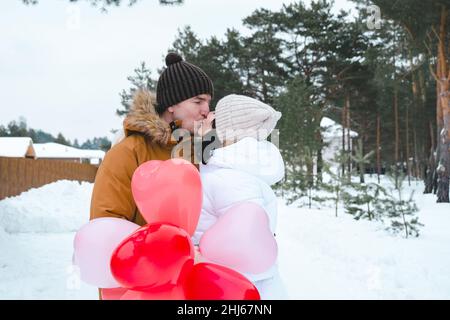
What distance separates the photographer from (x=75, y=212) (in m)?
9.42

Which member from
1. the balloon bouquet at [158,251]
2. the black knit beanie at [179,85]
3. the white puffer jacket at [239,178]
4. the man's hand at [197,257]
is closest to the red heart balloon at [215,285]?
the balloon bouquet at [158,251]

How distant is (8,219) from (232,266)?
818cm

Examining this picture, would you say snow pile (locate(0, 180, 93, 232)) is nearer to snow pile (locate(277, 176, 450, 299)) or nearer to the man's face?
snow pile (locate(277, 176, 450, 299))

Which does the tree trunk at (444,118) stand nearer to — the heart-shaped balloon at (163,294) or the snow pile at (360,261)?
the snow pile at (360,261)

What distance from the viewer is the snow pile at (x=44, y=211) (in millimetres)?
8133

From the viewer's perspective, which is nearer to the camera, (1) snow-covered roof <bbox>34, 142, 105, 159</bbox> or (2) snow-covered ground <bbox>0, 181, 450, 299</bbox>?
(2) snow-covered ground <bbox>0, 181, 450, 299</bbox>

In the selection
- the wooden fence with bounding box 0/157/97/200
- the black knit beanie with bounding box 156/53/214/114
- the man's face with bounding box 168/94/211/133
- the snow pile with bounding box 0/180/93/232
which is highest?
the black knit beanie with bounding box 156/53/214/114

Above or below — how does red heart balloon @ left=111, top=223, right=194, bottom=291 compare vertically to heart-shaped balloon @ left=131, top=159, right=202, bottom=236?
below

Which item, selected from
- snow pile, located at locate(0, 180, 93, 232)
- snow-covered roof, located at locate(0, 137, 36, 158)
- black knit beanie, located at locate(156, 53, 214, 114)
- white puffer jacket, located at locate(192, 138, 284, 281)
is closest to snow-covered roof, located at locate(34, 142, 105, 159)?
snow-covered roof, located at locate(0, 137, 36, 158)

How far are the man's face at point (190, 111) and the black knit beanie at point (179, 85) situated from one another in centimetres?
2

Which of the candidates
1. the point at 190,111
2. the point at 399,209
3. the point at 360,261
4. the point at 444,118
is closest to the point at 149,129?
the point at 190,111

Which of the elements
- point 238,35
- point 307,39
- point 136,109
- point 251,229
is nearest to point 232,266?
point 251,229

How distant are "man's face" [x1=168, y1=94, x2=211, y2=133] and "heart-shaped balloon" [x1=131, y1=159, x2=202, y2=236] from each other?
503 millimetres

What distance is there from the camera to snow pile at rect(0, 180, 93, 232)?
813cm
